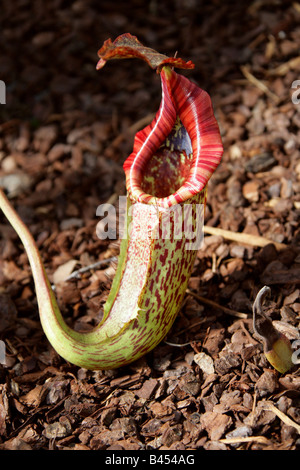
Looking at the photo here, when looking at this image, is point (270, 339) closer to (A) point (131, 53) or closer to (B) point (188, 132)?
(B) point (188, 132)

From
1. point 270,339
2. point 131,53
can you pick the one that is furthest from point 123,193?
point 270,339

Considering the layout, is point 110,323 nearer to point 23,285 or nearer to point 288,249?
point 23,285

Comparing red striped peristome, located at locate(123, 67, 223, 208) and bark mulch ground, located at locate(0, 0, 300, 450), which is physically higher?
red striped peristome, located at locate(123, 67, 223, 208)

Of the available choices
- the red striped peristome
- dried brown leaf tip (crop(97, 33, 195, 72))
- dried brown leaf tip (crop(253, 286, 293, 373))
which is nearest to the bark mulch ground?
dried brown leaf tip (crop(253, 286, 293, 373))

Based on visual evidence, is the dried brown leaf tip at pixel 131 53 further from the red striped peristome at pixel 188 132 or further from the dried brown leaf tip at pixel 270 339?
the dried brown leaf tip at pixel 270 339

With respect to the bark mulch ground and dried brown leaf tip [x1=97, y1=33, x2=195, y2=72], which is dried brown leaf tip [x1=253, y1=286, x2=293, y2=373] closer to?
the bark mulch ground
